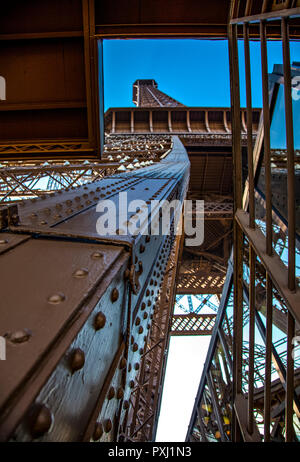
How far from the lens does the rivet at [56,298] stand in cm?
75

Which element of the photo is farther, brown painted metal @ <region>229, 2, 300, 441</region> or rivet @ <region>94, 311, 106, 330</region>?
brown painted metal @ <region>229, 2, 300, 441</region>

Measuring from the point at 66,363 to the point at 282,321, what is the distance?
2.30 meters

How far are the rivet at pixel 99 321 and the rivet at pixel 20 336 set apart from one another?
195 millimetres

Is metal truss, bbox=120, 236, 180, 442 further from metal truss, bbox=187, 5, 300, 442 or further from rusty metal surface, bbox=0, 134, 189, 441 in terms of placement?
rusty metal surface, bbox=0, 134, 189, 441

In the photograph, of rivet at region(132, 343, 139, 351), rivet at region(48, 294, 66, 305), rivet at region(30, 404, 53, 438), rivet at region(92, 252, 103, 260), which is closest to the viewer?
rivet at region(30, 404, 53, 438)

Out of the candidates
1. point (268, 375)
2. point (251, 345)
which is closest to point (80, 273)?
point (268, 375)

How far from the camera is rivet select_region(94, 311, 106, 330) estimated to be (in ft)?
2.55

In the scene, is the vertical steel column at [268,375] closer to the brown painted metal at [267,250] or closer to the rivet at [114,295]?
→ the brown painted metal at [267,250]

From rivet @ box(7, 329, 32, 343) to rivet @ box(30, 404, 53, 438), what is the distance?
15cm

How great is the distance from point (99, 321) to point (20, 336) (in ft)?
0.74

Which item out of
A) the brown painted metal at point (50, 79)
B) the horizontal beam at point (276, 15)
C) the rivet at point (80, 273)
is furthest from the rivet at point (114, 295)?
the brown painted metal at point (50, 79)

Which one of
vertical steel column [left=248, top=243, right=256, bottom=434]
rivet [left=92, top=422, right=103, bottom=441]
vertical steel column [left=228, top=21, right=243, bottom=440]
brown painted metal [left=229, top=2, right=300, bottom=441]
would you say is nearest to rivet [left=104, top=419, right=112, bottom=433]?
rivet [left=92, top=422, right=103, bottom=441]

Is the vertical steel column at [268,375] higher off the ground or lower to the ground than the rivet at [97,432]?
lower
